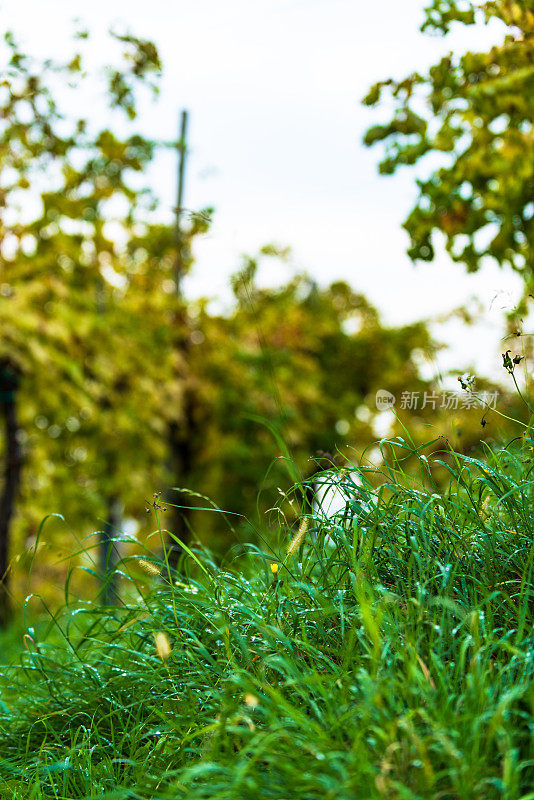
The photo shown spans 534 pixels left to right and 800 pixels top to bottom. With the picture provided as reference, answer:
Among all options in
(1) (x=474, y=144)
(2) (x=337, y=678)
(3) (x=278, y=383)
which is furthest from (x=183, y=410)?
(2) (x=337, y=678)

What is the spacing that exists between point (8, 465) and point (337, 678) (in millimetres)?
5311

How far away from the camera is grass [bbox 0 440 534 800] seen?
1.25 m

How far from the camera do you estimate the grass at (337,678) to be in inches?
49.3

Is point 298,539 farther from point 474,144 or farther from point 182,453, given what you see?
point 182,453

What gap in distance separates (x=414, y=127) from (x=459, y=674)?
105 inches

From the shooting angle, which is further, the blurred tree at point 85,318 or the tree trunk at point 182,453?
the tree trunk at point 182,453

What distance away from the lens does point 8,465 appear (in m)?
6.31

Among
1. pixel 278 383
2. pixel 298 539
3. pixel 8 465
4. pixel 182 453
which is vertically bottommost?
pixel 182 453

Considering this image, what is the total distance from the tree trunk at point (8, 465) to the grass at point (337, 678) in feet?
13.3

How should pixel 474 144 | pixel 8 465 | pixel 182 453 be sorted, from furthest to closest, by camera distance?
pixel 182 453 → pixel 8 465 → pixel 474 144

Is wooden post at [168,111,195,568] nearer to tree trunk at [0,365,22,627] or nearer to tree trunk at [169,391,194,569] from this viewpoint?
tree trunk at [169,391,194,569]

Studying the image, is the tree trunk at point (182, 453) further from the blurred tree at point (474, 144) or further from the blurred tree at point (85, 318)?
the blurred tree at point (474, 144)

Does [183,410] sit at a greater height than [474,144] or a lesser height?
lesser

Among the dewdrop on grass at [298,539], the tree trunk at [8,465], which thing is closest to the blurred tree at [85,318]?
the tree trunk at [8,465]
